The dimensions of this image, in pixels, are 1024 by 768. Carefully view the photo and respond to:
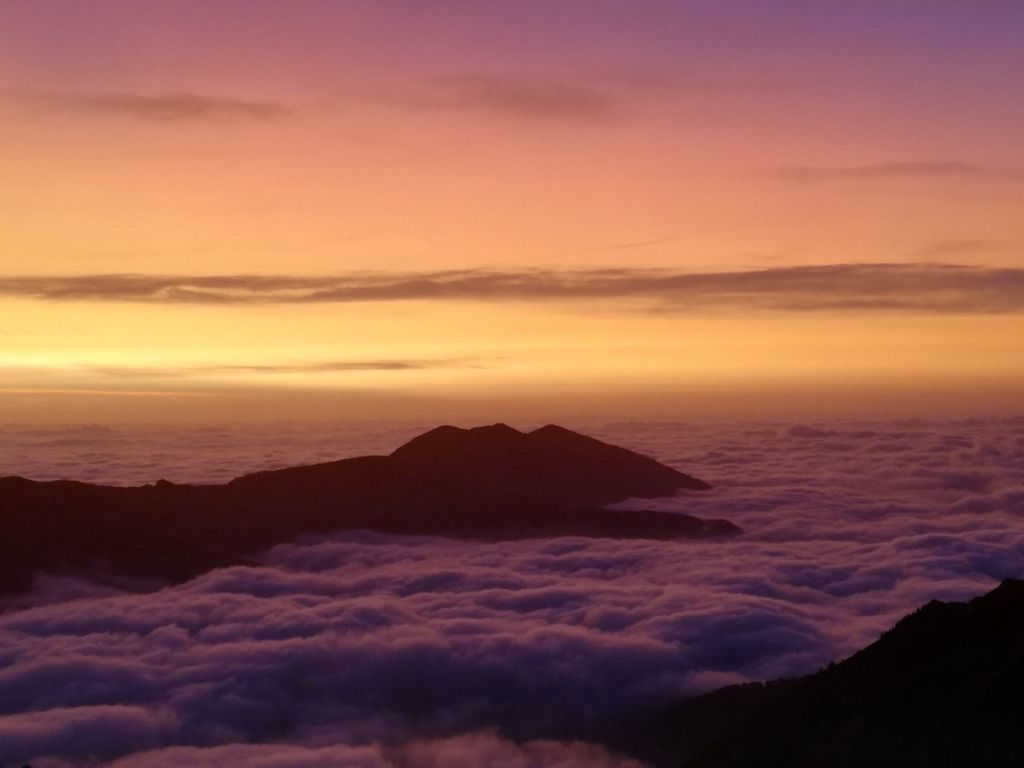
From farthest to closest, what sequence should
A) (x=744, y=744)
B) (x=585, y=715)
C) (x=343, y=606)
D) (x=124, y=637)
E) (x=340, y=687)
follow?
(x=343, y=606)
(x=124, y=637)
(x=340, y=687)
(x=585, y=715)
(x=744, y=744)

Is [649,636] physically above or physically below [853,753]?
below

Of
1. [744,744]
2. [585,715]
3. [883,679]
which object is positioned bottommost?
[585,715]

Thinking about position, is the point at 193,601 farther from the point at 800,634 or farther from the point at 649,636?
the point at 800,634

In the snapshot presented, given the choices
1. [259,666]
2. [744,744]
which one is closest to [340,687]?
[259,666]

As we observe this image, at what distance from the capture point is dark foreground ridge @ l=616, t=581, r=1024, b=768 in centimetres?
5097

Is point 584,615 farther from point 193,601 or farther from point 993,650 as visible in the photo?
point 993,650

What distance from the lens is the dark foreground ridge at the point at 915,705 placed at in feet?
167

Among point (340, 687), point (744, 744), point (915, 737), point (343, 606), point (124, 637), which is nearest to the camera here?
point (915, 737)

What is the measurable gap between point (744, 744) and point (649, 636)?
7565 cm

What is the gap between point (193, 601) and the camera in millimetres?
167875

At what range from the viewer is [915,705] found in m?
54.8

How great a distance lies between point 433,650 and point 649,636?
27.5 metres

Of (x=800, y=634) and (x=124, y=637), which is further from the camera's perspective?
(x=124, y=637)

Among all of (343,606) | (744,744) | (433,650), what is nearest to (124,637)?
(343,606)
